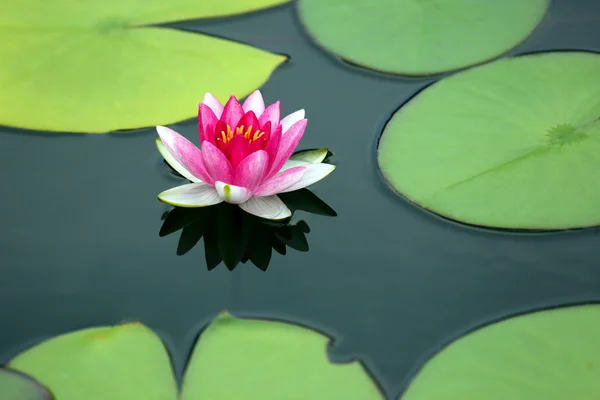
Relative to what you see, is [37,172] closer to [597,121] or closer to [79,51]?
[79,51]

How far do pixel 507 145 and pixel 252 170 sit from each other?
562 mm

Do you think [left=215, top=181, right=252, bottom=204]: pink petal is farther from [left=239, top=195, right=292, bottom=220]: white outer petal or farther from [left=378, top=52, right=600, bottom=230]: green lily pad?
[left=378, top=52, right=600, bottom=230]: green lily pad

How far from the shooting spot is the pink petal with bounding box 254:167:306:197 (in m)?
1.34

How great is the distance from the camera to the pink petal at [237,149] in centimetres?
130

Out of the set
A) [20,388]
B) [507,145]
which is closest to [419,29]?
[507,145]

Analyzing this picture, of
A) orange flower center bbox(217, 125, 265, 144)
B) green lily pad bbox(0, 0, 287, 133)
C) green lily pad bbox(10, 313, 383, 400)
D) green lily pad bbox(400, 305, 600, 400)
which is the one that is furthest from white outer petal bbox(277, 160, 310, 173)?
green lily pad bbox(400, 305, 600, 400)

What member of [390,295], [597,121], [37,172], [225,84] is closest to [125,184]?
[37,172]

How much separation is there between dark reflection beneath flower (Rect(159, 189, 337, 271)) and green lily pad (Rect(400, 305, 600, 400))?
37cm

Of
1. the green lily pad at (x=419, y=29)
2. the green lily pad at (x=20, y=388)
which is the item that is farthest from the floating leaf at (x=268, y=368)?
the green lily pad at (x=419, y=29)

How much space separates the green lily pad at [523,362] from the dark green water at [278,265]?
41 mm

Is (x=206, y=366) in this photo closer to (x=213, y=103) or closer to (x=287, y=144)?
(x=287, y=144)

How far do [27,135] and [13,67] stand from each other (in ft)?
0.78

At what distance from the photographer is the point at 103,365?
110 cm

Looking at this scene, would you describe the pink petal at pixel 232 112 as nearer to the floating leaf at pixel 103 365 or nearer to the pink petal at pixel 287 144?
the pink petal at pixel 287 144
